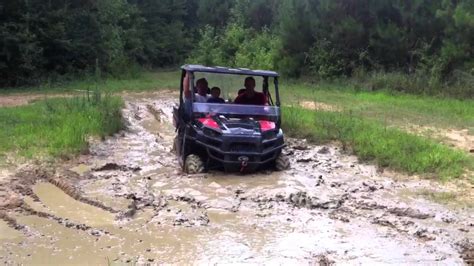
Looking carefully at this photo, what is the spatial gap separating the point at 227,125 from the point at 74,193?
2514mm

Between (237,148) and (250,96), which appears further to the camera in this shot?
(250,96)

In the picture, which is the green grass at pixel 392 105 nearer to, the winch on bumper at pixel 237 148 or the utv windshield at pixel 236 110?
the utv windshield at pixel 236 110

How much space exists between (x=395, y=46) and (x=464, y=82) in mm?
4096

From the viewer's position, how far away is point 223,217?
7371 millimetres

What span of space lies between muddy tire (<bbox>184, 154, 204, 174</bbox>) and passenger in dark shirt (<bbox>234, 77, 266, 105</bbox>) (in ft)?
4.59

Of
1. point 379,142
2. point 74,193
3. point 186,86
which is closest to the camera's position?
point 74,193

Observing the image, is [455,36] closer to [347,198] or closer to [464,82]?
[464,82]

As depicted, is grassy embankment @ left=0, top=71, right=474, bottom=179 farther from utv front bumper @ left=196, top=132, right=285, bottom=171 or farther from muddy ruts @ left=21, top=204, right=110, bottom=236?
muddy ruts @ left=21, top=204, right=110, bottom=236

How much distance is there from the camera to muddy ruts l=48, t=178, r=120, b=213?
7.56 metres

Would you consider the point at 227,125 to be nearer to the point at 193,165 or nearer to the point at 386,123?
the point at 193,165

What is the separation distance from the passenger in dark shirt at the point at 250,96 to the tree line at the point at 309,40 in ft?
36.5

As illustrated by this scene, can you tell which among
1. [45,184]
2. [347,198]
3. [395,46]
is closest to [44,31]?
[395,46]

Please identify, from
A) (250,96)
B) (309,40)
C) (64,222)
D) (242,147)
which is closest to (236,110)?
(250,96)

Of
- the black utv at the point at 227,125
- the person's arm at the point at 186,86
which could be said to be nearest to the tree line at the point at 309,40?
the black utv at the point at 227,125
